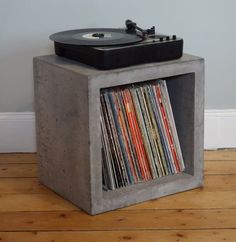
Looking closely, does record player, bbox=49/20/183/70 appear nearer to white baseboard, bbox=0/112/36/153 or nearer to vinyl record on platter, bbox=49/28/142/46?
vinyl record on platter, bbox=49/28/142/46

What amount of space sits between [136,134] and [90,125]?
0.75 feet

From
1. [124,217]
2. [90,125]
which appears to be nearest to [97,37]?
[90,125]

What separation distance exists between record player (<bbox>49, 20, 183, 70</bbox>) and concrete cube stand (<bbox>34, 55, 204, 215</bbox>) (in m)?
0.02

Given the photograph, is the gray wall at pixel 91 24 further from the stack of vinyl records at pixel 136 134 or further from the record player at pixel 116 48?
the stack of vinyl records at pixel 136 134

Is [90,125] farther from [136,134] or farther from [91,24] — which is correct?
[91,24]

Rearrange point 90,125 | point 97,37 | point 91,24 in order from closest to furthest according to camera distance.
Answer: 1. point 90,125
2. point 97,37
3. point 91,24

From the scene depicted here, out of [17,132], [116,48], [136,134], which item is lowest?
[17,132]

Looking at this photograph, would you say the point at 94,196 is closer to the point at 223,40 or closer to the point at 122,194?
the point at 122,194

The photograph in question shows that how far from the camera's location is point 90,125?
1.80 meters

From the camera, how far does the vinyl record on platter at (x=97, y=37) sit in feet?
6.13

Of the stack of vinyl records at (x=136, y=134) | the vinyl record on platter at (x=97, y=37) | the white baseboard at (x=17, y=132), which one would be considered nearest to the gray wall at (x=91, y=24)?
the white baseboard at (x=17, y=132)

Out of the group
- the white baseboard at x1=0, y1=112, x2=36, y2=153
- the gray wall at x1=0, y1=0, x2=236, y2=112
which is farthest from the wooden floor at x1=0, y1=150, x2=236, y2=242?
the gray wall at x1=0, y1=0, x2=236, y2=112

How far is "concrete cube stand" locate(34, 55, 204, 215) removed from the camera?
1.81 m

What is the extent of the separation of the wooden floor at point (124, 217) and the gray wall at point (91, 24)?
16.0 inches
